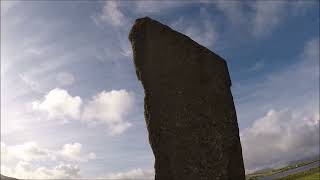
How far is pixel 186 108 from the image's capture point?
1412cm

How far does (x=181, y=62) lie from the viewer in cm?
1454

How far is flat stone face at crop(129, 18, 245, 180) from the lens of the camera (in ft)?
44.7

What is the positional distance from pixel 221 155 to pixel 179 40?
4759 millimetres

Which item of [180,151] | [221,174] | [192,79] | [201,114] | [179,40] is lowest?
[221,174]

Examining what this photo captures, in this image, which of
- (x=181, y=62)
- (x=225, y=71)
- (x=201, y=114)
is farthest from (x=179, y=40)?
(x=201, y=114)

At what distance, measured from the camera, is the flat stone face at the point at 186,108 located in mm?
13625

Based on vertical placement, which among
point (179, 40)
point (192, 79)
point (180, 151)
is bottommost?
point (180, 151)

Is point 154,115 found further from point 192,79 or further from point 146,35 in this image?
point 146,35

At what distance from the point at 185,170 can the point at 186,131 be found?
143 cm

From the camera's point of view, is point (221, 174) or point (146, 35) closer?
point (221, 174)

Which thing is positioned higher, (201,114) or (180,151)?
(201,114)

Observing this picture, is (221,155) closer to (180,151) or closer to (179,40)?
(180,151)

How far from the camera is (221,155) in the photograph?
44.6 ft

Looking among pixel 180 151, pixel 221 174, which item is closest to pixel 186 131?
pixel 180 151
